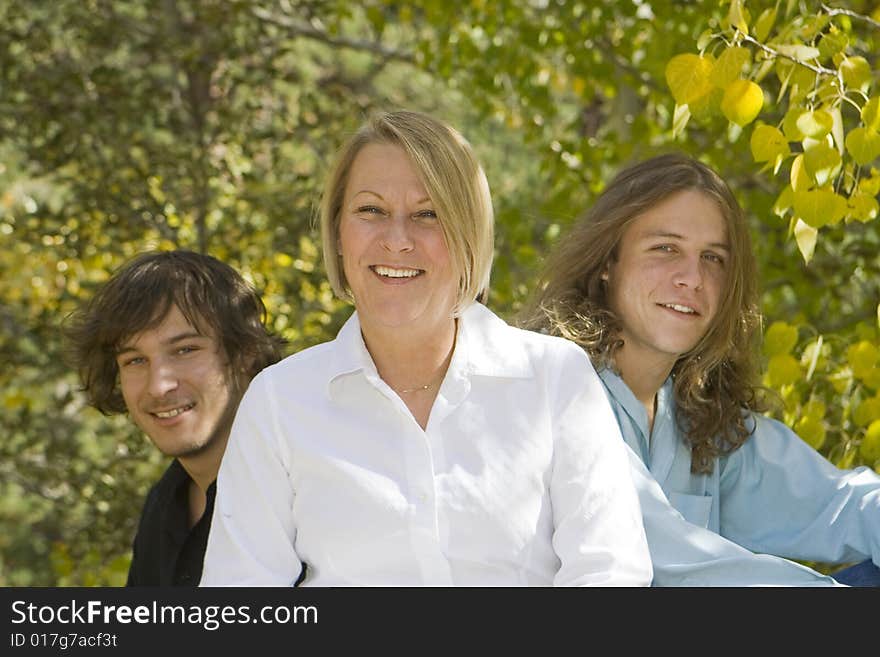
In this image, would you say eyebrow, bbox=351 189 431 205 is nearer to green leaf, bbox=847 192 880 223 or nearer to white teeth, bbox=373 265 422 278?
white teeth, bbox=373 265 422 278

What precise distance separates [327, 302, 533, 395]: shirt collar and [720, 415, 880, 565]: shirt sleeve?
65 centimetres

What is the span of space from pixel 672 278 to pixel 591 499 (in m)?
→ 0.63

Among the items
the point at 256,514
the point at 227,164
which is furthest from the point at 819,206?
the point at 227,164

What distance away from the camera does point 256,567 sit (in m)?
2.16

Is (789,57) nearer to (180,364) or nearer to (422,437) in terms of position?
(422,437)

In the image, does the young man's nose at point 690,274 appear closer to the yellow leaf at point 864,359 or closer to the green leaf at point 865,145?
the yellow leaf at point 864,359

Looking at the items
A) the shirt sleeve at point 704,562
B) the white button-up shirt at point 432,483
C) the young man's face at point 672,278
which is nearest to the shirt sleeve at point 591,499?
the white button-up shirt at point 432,483

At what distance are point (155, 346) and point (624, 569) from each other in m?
1.14

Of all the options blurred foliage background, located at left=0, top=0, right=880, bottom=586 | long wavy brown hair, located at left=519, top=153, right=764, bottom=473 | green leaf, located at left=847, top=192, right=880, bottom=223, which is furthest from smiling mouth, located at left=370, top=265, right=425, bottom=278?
blurred foliage background, located at left=0, top=0, right=880, bottom=586

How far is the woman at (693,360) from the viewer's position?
8.50ft

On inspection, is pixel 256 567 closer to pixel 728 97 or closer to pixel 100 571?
pixel 728 97

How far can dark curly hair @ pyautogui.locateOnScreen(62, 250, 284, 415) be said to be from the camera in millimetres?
2791

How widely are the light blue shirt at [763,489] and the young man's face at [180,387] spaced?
31.7 inches
